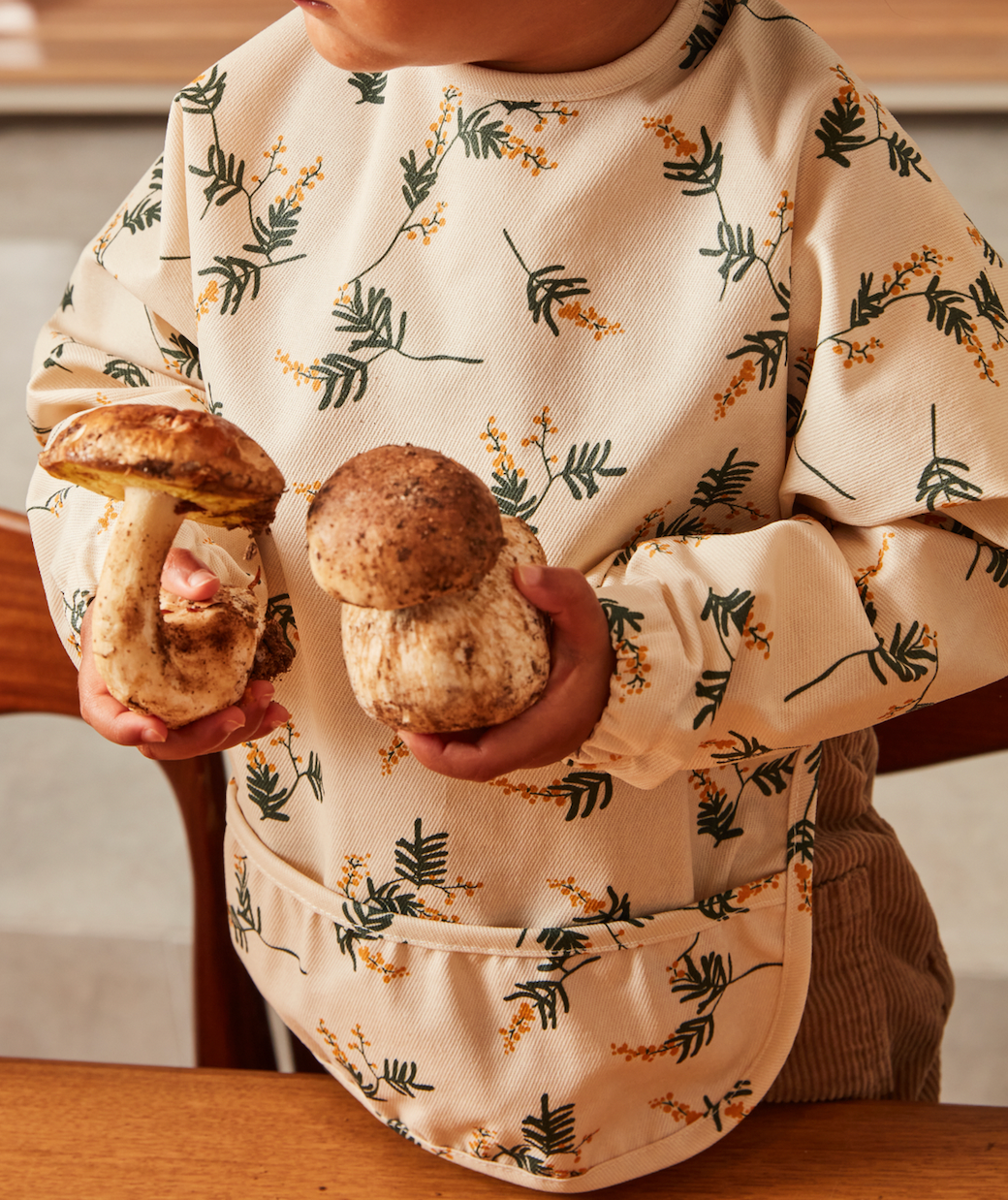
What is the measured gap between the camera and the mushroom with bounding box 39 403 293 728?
0.39 metres

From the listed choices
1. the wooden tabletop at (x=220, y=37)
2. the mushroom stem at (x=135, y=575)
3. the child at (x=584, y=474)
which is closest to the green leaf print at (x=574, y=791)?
the child at (x=584, y=474)

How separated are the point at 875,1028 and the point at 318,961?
35 centimetres

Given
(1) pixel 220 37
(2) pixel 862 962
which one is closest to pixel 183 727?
(2) pixel 862 962

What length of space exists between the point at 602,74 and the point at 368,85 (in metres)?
0.14

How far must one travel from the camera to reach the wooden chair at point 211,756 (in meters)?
0.74

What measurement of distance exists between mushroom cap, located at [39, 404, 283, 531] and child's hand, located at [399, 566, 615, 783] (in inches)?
4.4

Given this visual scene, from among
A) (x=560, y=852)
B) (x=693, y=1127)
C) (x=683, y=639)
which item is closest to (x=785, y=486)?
(x=683, y=639)

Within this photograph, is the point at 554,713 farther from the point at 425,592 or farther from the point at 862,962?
the point at 862,962

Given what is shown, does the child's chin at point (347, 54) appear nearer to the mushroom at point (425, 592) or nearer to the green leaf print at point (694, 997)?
the mushroom at point (425, 592)

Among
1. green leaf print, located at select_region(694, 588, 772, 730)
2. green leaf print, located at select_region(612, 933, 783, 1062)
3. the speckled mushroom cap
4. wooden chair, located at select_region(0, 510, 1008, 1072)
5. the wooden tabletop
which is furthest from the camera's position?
the wooden tabletop

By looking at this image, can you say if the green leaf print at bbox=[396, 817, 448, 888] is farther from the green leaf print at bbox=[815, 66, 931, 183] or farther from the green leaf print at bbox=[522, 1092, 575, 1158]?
the green leaf print at bbox=[815, 66, 931, 183]

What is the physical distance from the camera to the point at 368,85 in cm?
59

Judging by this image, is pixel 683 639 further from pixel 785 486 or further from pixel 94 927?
pixel 94 927

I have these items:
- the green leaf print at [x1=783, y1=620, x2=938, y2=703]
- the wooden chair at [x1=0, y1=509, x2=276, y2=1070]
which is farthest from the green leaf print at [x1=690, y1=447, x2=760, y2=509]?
the wooden chair at [x1=0, y1=509, x2=276, y2=1070]
